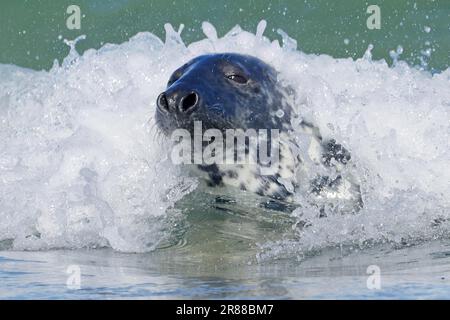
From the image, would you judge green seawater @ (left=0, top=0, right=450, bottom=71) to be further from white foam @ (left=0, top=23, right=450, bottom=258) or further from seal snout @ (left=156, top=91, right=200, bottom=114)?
seal snout @ (left=156, top=91, right=200, bottom=114)

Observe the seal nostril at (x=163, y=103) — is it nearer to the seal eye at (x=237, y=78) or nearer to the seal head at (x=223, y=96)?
the seal head at (x=223, y=96)

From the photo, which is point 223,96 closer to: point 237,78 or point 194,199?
point 237,78

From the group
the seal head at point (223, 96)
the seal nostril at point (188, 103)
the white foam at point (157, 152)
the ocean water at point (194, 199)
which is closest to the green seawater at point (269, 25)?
the ocean water at point (194, 199)

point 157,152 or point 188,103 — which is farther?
point 157,152

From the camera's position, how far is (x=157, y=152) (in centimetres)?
656

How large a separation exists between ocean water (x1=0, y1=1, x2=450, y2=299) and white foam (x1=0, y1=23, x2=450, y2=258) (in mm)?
12

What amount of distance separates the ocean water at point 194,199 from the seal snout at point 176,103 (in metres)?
0.37

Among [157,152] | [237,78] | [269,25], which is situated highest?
[269,25]

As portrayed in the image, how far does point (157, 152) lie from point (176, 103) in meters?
0.73

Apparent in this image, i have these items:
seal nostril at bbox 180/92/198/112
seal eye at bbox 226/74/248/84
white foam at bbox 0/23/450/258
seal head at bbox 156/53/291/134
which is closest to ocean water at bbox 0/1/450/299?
white foam at bbox 0/23/450/258

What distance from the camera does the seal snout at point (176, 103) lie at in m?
5.90

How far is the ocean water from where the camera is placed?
16.1 feet

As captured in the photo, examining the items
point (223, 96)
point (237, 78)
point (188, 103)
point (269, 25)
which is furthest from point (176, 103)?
point (269, 25)

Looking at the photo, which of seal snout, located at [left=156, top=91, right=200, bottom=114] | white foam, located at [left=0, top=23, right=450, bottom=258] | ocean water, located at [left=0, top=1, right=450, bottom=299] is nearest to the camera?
ocean water, located at [left=0, top=1, right=450, bottom=299]
